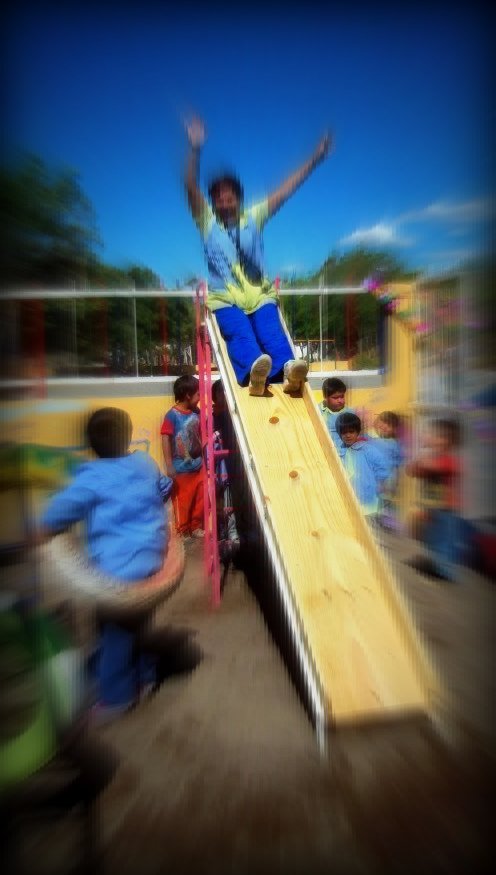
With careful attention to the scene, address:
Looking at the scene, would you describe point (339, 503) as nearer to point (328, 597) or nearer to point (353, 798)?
point (328, 597)

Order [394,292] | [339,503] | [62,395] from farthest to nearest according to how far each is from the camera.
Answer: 1. [394,292]
2. [62,395]
3. [339,503]

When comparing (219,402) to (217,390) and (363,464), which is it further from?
(363,464)

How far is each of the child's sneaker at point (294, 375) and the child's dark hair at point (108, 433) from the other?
1.32 metres

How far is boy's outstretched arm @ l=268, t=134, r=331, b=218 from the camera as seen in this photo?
3.33 meters

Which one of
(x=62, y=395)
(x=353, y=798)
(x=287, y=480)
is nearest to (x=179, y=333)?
(x=62, y=395)

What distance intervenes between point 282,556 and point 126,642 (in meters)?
0.84

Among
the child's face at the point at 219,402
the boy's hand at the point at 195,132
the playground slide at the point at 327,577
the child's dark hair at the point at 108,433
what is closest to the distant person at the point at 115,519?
the child's dark hair at the point at 108,433

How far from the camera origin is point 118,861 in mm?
→ 1663

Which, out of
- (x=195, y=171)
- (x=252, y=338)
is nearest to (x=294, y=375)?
(x=252, y=338)

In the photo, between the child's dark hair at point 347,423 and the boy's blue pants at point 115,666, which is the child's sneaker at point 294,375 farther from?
the boy's blue pants at point 115,666

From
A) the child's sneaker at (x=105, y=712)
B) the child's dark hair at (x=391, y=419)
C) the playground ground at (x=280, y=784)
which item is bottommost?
the playground ground at (x=280, y=784)

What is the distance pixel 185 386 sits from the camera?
4.80 metres

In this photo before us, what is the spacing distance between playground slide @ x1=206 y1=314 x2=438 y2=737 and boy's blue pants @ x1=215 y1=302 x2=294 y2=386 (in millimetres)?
279

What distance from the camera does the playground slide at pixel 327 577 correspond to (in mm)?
2273
